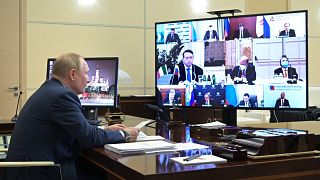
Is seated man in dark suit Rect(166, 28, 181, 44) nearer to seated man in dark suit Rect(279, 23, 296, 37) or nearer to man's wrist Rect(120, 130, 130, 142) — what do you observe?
seated man in dark suit Rect(279, 23, 296, 37)

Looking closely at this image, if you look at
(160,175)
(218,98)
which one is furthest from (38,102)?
(218,98)

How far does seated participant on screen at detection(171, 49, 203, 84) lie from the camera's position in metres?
2.70

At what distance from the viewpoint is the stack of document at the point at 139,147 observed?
5.65ft

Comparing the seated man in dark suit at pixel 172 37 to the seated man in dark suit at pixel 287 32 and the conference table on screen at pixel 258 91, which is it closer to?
the conference table on screen at pixel 258 91

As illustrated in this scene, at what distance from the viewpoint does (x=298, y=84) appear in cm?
237

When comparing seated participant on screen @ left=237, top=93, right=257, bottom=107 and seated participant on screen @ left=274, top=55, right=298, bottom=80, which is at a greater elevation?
seated participant on screen @ left=274, top=55, right=298, bottom=80

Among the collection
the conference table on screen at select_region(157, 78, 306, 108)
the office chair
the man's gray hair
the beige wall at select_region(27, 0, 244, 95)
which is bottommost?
the office chair

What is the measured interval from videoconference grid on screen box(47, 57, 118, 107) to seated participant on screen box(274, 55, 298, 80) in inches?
46.2

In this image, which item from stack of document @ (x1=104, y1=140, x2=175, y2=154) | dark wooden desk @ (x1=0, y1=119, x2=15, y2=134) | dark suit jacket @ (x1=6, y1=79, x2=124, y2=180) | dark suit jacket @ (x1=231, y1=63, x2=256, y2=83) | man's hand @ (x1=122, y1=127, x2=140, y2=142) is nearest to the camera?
stack of document @ (x1=104, y1=140, x2=175, y2=154)

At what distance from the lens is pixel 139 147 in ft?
5.80

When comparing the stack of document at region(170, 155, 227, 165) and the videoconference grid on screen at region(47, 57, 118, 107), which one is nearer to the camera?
the stack of document at region(170, 155, 227, 165)

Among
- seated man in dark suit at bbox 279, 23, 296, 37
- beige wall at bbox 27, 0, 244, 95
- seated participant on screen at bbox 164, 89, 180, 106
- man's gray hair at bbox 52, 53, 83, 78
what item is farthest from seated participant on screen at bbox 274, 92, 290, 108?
beige wall at bbox 27, 0, 244, 95

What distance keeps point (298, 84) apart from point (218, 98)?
1.63 ft

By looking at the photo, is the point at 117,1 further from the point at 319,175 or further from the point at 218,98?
the point at 319,175
